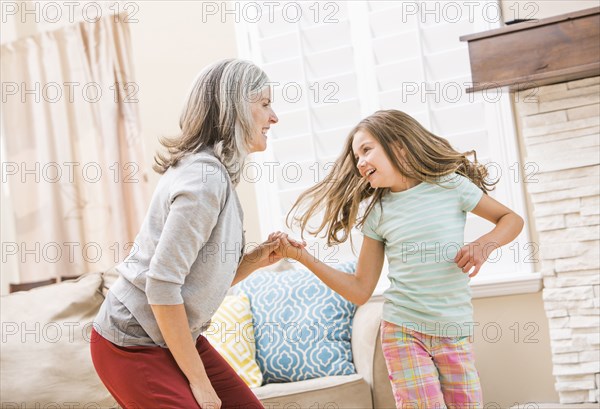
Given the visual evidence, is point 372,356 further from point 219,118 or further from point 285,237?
point 219,118

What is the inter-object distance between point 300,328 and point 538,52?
147 centimetres

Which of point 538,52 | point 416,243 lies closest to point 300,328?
point 416,243

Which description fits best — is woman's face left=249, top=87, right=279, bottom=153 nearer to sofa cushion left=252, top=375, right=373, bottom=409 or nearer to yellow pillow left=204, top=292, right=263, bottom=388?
sofa cushion left=252, top=375, right=373, bottom=409

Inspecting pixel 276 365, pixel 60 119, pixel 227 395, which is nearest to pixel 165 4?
pixel 60 119

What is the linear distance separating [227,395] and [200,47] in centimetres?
253

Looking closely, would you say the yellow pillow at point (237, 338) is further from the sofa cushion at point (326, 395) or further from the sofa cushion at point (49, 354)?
the sofa cushion at point (49, 354)

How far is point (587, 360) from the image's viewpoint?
310 centimetres

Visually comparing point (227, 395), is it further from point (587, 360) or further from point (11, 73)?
point (11, 73)

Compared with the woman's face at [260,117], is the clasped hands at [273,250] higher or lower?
lower

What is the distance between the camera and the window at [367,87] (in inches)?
133

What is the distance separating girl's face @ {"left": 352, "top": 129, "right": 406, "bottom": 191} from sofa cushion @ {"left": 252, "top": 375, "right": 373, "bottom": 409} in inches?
34.0

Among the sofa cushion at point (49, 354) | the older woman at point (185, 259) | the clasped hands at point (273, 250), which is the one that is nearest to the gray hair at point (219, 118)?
the older woman at point (185, 259)

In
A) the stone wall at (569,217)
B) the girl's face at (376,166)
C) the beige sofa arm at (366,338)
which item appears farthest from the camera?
the stone wall at (569,217)

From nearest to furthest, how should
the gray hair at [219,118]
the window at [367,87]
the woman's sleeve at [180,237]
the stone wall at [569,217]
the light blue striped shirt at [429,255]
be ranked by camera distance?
the woman's sleeve at [180,237], the gray hair at [219,118], the light blue striped shirt at [429,255], the stone wall at [569,217], the window at [367,87]
